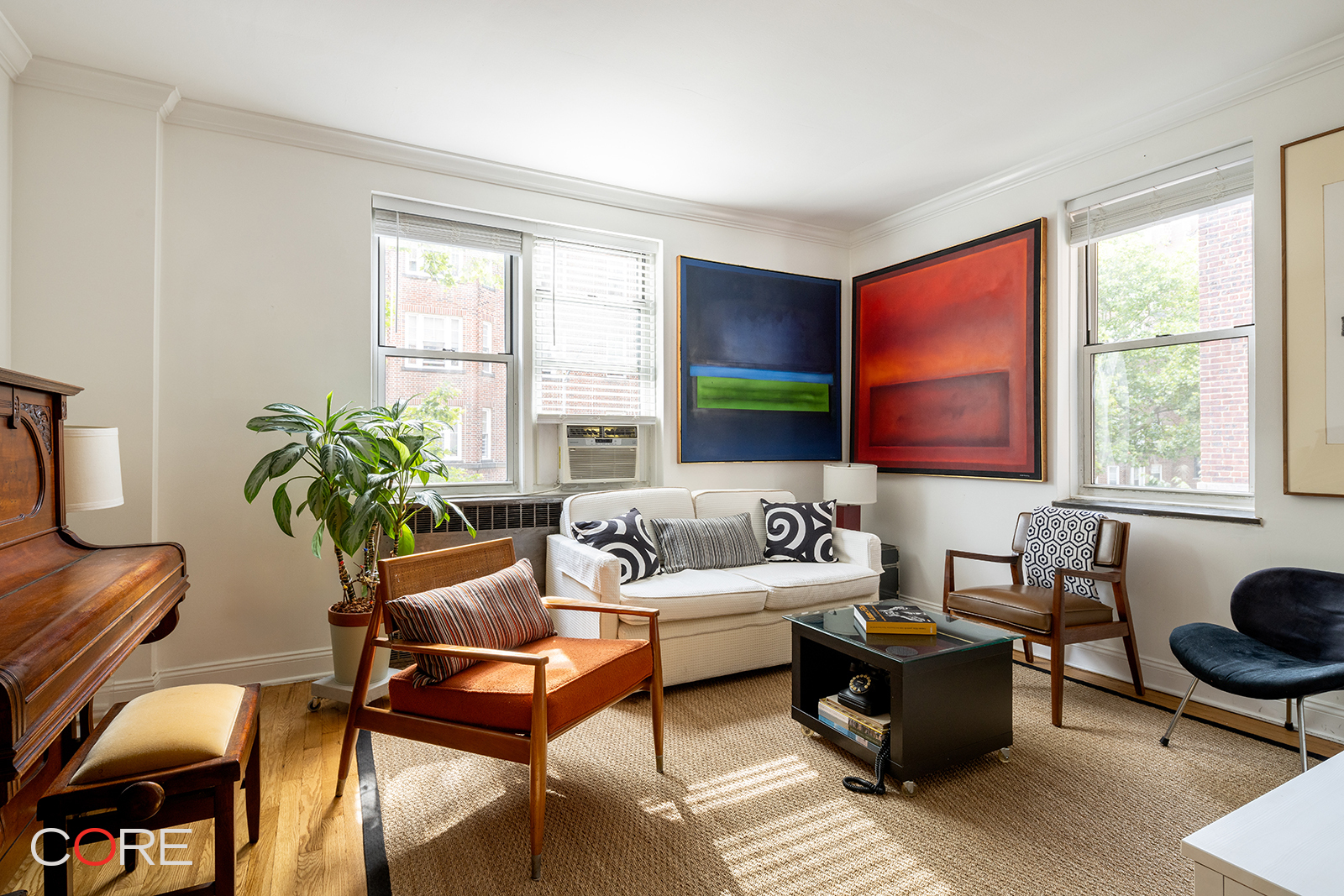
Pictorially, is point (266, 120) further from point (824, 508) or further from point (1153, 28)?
point (1153, 28)

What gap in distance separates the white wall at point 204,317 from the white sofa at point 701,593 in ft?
4.25

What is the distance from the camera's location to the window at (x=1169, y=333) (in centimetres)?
297

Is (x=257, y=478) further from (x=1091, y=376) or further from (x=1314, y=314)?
(x=1314, y=314)

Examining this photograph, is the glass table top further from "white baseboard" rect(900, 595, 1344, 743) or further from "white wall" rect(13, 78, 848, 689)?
"white wall" rect(13, 78, 848, 689)

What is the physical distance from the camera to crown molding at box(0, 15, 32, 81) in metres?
2.44

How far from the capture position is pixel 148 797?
131 centimetres

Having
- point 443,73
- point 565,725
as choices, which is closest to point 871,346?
point 443,73

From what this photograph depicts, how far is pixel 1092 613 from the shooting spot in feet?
9.48

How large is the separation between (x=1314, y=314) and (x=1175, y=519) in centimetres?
101

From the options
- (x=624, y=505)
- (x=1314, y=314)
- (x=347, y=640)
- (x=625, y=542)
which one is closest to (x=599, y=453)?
(x=624, y=505)

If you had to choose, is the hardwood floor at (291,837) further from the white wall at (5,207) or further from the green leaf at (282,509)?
the white wall at (5,207)

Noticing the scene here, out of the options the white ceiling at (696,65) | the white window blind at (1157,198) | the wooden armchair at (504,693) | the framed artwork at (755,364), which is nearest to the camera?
the wooden armchair at (504,693)

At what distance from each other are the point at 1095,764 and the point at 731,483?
260cm

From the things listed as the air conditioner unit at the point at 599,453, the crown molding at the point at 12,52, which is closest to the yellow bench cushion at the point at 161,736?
the air conditioner unit at the point at 599,453
